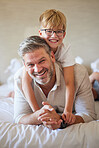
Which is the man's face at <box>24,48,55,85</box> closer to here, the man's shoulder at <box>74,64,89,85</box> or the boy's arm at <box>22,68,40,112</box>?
the boy's arm at <box>22,68,40,112</box>

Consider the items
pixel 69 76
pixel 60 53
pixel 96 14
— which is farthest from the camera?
pixel 96 14

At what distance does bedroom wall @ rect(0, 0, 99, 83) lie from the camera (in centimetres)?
239

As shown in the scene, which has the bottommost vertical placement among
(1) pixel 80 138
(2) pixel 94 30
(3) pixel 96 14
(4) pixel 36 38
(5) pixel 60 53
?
(1) pixel 80 138

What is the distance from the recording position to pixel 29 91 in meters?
1.17

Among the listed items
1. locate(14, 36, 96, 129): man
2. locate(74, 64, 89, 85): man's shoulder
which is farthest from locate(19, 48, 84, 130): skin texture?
locate(74, 64, 89, 85): man's shoulder

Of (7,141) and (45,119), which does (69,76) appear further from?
(7,141)

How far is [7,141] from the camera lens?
90 centimetres

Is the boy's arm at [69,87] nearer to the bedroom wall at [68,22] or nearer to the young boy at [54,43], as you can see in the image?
the young boy at [54,43]

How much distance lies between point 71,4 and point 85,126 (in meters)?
1.97

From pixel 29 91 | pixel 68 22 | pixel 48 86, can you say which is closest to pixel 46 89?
pixel 48 86

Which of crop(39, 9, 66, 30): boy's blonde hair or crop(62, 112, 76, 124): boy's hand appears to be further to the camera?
crop(39, 9, 66, 30): boy's blonde hair

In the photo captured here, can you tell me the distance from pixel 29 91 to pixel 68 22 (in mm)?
1635

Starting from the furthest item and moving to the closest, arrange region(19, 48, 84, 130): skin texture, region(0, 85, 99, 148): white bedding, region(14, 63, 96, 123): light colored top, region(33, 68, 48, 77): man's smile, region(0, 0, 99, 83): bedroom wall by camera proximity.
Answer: region(0, 0, 99, 83): bedroom wall < region(14, 63, 96, 123): light colored top < region(33, 68, 48, 77): man's smile < region(19, 48, 84, 130): skin texture < region(0, 85, 99, 148): white bedding

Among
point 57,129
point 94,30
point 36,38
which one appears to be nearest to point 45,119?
point 57,129
